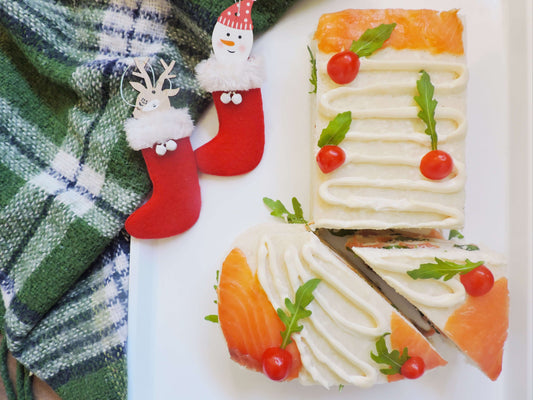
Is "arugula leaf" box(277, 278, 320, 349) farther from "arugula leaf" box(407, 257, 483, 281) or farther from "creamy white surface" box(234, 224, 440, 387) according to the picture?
"arugula leaf" box(407, 257, 483, 281)

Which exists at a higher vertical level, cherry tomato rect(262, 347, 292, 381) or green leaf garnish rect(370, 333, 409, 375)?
cherry tomato rect(262, 347, 292, 381)

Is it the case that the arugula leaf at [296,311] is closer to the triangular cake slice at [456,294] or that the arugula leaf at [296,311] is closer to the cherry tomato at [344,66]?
the triangular cake slice at [456,294]

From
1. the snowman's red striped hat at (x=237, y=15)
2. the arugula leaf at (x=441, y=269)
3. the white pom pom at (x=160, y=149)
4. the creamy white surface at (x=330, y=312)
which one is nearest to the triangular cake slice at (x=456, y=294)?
the arugula leaf at (x=441, y=269)

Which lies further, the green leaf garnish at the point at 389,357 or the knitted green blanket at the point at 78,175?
the knitted green blanket at the point at 78,175

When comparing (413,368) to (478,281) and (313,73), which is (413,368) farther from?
(313,73)

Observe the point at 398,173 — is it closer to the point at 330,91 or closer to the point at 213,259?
the point at 330,91

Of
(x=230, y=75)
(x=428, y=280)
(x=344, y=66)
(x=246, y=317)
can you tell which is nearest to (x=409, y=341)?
(x=428, y=280)

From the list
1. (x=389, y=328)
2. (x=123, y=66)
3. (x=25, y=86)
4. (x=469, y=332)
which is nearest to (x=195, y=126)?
(x=123, y=66)

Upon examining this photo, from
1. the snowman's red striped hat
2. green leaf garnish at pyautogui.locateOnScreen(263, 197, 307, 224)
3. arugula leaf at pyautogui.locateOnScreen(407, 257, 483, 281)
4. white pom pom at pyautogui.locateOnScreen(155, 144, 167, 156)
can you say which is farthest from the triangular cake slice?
the snowman's red striped hat
